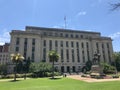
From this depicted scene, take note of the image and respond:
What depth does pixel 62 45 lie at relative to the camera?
255 feet

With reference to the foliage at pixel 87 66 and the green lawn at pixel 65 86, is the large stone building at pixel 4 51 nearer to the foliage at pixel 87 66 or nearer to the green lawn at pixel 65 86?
the foliage at pixel 87 66

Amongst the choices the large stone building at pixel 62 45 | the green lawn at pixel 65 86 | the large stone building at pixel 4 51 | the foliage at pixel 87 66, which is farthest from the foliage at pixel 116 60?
the large stone building at pixel 4 51

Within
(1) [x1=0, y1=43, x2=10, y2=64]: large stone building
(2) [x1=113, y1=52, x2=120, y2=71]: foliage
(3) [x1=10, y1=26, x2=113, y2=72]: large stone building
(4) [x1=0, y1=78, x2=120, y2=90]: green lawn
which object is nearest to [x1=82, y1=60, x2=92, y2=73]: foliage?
(3) [x1=10, y1=26, x2=113, y2=72]: large stone building

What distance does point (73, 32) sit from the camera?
85.6 m

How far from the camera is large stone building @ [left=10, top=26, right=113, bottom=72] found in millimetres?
70062

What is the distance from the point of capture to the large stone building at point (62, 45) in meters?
70.1

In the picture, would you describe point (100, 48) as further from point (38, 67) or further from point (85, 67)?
point (38, 67)

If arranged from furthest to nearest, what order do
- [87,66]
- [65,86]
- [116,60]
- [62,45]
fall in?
[116,60]
[62,45]
[87,66]
[65,86]

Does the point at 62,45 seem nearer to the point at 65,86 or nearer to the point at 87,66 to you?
the point at 87,66

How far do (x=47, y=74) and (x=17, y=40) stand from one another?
3088cm

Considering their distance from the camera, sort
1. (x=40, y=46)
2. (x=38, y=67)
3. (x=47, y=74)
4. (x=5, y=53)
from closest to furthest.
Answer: (x=47, y=74) → (x=38, y=67) → (x=40, y=46) → (x=5, y=53)

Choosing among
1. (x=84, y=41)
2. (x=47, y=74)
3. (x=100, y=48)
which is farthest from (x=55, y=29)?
(x=47, y=74)

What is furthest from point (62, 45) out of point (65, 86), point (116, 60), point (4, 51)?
point (4, 51)

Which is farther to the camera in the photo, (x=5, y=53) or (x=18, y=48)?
(x=5, y=53)
